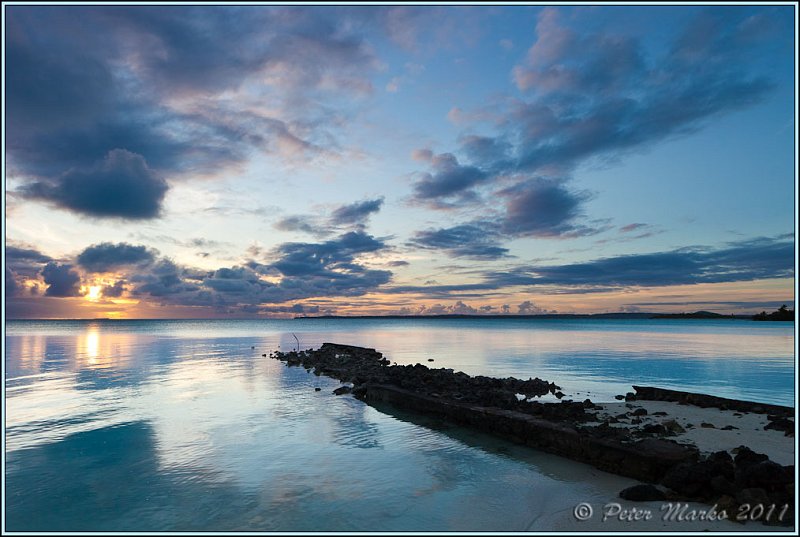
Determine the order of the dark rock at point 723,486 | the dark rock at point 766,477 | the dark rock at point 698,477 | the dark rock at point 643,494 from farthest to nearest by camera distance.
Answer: the dark rock at point 643,494
the dark rock at point 698,477
the dark rock at point 723,486
the dark rock at point 766,477

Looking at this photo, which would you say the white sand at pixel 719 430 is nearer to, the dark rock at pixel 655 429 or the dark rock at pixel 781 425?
the dark rock at pixel 781 425

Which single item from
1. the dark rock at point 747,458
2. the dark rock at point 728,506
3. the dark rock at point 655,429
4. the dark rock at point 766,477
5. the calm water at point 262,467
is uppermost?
the dark rock at point 766,477

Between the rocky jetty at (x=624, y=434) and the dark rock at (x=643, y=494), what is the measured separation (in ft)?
0.06

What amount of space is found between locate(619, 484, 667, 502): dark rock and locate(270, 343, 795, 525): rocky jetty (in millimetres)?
17

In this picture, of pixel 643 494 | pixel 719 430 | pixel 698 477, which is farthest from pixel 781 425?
pixel 643 494

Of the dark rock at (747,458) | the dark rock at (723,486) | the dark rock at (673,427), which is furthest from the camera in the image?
the dark rock at (673,427)

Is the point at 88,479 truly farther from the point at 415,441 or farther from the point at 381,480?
the point at 415,441

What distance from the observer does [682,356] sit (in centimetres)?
4484

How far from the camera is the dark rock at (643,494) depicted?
8742 millimetres

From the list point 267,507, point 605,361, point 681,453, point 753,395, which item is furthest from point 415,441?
point 605,361

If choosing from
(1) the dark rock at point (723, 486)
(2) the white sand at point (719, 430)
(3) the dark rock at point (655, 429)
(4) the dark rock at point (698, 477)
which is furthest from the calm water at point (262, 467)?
(2) the white sand at point (719, 430)

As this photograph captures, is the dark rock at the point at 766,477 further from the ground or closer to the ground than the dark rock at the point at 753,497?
further from the ground

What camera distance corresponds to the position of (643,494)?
8.80 m

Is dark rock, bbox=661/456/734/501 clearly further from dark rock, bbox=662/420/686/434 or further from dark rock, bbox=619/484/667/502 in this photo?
dark rock, bbox=662/420/686/434
